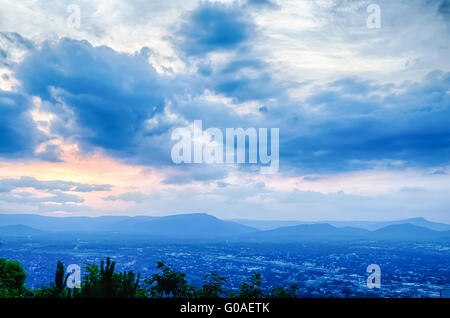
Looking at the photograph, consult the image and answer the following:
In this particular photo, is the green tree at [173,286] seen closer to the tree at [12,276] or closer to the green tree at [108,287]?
the green tree at [108,287]

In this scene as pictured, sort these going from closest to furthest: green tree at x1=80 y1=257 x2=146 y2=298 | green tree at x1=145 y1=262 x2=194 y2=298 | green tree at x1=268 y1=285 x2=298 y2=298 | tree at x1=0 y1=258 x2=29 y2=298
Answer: green tree at x1=80 y1=257 x2=146 y2=298 → green tree at x1=268 y1=285 x2=298 y2=298 → green tree at x1=145 y1=262 x2=194 y2=298 → tree at x1=0 y1=258 x2=29 y2=298

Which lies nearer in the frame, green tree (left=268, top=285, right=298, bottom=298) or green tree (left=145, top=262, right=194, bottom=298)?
green tree (left=268, top=285, right=298, bottom=298)

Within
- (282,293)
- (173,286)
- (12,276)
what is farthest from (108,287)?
(12,276)

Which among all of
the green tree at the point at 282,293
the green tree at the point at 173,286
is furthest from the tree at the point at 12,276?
the green tree at the point at 282,293

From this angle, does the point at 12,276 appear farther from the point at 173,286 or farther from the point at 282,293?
the point at 282,293

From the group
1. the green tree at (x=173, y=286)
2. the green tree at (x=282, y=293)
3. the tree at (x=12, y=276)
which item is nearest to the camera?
the green tree at (x=282, y=293)

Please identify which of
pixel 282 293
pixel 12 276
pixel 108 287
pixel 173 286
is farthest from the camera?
pixel 12 276

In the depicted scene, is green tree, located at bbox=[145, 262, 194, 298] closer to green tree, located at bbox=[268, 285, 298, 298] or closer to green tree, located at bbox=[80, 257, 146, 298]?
green tree, located at bbox=[268, 285, 298, 298]

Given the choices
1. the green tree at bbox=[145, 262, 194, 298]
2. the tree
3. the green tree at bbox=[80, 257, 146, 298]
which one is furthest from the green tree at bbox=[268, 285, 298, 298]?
the tree
